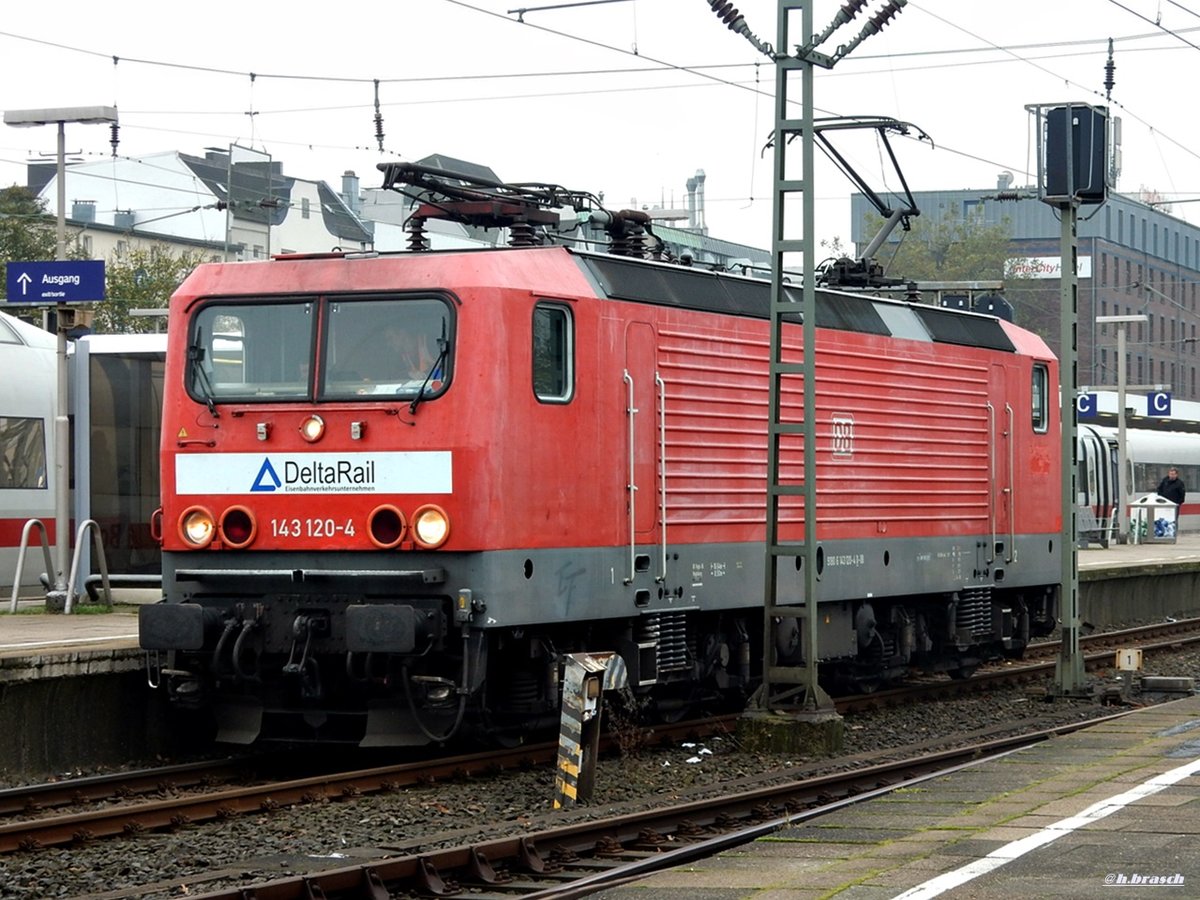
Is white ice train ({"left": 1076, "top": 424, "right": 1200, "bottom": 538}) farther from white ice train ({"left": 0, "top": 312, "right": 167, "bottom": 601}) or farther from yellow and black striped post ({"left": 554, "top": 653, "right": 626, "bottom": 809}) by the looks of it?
yellow and black striped post ({"left": 554, "top": 653, "right": 626, "bottom": 809})

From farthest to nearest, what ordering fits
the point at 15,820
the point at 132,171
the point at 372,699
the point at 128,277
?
1. the point at 132,171
2. the point at 128,277
3. the point at 372,699
4. the point at 15,820

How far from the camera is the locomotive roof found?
13223 millimetres

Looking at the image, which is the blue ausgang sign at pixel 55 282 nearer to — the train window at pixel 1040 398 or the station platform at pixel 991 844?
the train window at pixel 1040 398

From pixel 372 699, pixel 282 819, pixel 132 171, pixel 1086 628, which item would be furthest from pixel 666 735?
pixel 132 171

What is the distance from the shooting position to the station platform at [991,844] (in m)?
7.42

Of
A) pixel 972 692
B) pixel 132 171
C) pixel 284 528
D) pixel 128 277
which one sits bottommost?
pixel 972 692

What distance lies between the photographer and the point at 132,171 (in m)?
74.3

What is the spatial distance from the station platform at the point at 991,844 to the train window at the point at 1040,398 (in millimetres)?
8209

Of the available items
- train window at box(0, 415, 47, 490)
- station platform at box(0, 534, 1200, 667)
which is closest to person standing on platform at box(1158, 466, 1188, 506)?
station platform at box(0, 534, 1200, 667)

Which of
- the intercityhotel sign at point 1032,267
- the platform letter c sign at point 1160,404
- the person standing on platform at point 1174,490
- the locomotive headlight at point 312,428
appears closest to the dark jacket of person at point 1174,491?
the person standing on platform at point 1174,490

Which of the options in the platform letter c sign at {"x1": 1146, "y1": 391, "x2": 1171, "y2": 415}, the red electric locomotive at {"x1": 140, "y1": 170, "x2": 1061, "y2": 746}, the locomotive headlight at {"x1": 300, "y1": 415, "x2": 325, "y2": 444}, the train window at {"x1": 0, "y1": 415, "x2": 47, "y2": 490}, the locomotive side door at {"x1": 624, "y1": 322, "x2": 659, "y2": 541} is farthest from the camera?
the platform letter c sign at {"x1": 1146, "y1": 391, "x2": 1171, "y2": 415}

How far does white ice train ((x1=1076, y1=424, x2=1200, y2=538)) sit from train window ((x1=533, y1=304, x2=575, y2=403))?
1040 inches

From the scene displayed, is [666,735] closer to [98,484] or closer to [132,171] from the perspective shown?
[98,484]

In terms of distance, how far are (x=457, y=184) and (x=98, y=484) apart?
6.36 meters
